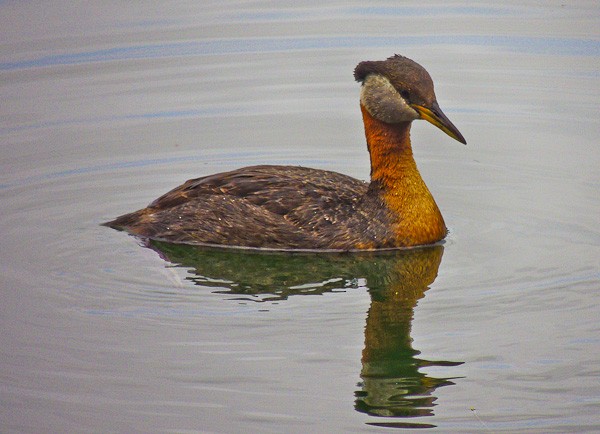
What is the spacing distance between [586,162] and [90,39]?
26.4 ft

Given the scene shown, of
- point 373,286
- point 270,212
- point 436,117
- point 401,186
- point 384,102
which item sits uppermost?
point 384,102

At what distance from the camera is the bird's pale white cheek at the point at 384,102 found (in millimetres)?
11469

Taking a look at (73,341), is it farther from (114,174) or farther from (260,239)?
(114,174)

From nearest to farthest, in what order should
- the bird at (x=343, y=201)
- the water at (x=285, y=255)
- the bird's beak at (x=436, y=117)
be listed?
1. the water at (x=285, y=255)
2. the bird's beak at (x=436, y=117)
3. the bird at (x=343, y=201)

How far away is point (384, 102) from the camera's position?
11531 millimetres

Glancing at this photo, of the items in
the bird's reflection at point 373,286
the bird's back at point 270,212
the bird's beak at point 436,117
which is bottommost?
the bird's reflection at point 373,286

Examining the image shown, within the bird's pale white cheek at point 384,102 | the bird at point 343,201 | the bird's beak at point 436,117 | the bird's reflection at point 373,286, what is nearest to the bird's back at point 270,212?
the bird at point 343,201

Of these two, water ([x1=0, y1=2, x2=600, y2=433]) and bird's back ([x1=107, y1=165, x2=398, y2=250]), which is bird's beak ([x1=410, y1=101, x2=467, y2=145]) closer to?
bird's back ([x1=107, y1=165, x2=398, y2=250])

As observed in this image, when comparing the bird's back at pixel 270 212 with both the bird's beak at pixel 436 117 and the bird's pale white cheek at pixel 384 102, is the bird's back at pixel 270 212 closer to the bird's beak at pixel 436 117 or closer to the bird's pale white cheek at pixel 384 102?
the bird's pale white cheek at pixel 384 102

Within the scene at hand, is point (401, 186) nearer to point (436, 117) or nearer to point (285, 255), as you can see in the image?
point (436, 117)

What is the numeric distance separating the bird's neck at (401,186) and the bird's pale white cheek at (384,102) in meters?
0.09

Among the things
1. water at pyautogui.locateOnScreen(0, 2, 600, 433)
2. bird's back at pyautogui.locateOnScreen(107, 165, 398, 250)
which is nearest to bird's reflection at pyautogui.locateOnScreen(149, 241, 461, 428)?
water at pyautogui.locateOnScreen(0, 2, 600, 433)

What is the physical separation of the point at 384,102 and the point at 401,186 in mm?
787

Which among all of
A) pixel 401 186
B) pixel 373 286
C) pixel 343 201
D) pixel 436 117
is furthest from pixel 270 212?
pixel 436 117
